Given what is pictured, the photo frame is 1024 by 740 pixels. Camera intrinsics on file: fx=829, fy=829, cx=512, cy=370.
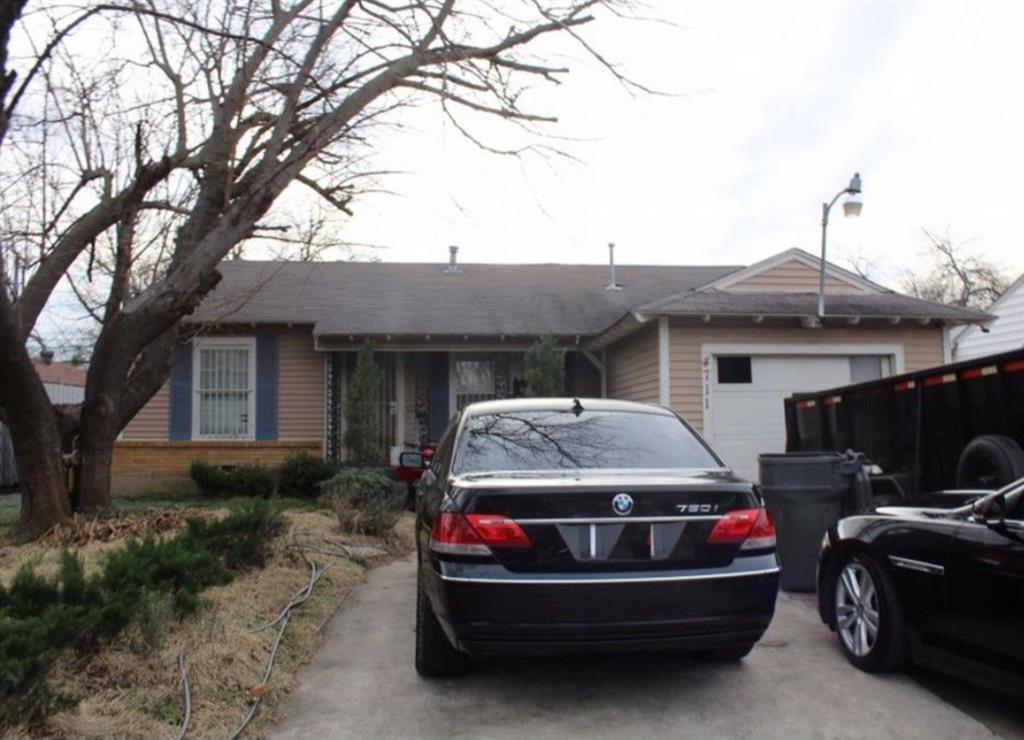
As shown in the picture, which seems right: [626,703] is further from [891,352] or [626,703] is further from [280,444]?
[280,444]

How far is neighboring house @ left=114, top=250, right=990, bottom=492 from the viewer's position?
41.1 feet

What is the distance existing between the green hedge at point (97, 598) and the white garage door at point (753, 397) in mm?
7902

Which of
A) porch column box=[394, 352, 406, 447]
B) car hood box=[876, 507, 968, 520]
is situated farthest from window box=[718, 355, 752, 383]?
car hood box=[876, 507, 968, 520]

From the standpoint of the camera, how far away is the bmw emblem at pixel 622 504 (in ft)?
12.7

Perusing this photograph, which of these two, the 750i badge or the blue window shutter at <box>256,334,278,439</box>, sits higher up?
the blue window shutter at <box>256,334,278,439</box>

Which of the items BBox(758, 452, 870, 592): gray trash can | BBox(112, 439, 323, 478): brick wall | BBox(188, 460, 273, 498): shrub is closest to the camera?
BBox(758, 452, 870, 592): gray trash can

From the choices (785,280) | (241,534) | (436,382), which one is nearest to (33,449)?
(241,534)

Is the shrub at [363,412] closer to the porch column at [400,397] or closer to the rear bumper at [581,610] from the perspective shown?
→ the porch column at [400,397]

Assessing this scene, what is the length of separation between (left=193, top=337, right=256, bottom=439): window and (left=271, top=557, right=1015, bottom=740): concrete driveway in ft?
36.0

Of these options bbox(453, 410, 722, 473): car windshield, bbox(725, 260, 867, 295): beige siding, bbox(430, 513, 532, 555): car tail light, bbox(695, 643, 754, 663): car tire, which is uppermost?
bbox(725, 260, 867, 295): beige siding

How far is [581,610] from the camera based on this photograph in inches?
148

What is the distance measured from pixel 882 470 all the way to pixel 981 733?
4.16 meters

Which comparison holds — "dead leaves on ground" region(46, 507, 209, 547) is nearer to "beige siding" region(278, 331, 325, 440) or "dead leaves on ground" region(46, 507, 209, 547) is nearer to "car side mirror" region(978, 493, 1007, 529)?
"car side mirror" region(978, 493, 1007, 529)

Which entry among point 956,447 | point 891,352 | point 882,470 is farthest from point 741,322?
point 956,447
